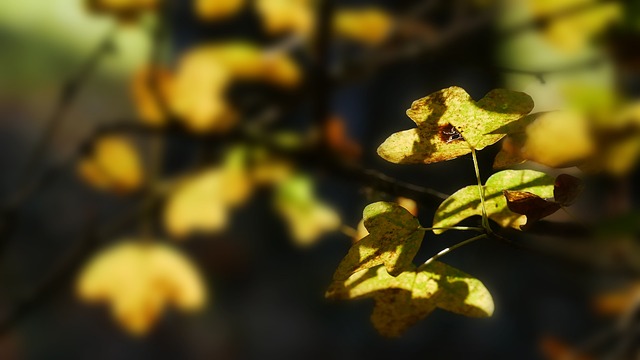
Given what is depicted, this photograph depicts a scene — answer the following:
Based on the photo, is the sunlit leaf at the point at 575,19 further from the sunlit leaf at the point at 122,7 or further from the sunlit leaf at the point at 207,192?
the sunlit leaf at the point at 122,7

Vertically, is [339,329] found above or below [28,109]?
below

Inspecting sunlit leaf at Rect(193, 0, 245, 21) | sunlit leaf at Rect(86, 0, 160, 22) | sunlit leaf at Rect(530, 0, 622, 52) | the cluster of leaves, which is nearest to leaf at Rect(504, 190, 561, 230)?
the cluster of leaves

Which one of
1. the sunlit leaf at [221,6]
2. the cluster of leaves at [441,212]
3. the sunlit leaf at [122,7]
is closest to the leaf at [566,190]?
the cluster of leaves at [441,212]

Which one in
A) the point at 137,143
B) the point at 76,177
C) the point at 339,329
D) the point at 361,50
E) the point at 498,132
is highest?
the point at 498,132

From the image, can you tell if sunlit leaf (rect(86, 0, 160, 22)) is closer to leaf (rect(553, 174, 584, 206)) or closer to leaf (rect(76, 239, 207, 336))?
leaf (rect(76, 239, 207, 336))

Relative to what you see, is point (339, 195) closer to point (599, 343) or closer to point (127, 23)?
point (127, 23)

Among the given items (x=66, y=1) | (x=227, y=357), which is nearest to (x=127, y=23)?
(x=66, y=1)

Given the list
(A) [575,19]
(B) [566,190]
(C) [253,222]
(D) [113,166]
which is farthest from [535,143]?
(C) [253,222]
